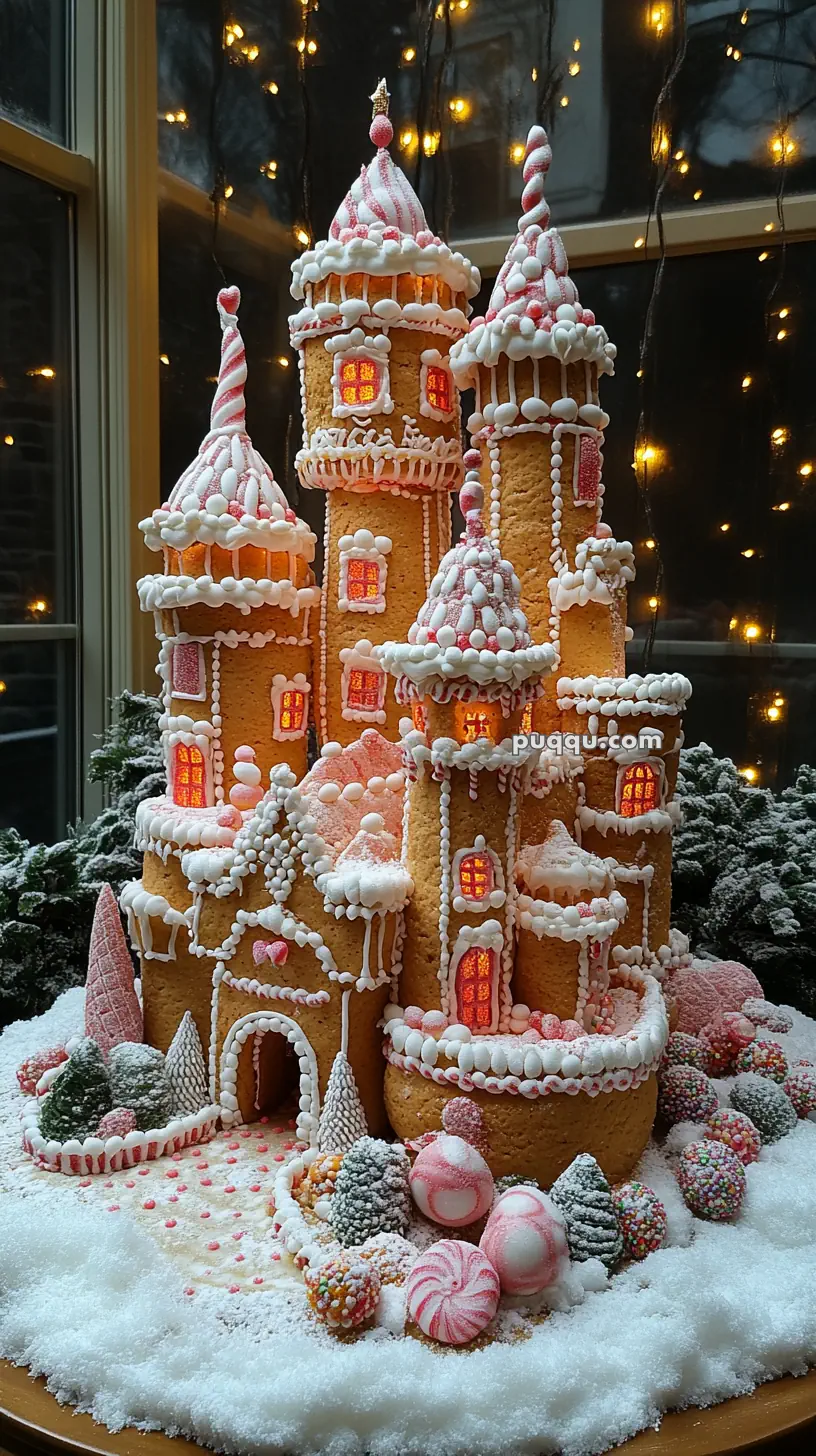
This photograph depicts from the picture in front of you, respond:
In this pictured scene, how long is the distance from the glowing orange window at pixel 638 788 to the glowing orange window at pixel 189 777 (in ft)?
9.73

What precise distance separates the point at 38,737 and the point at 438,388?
5771 millimetres

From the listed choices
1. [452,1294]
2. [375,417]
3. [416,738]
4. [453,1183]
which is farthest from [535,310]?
[452,1294]

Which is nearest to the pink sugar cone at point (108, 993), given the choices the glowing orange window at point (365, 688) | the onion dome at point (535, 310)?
the glowing orange window at point (365, 688)

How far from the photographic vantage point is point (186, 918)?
22.4 ft

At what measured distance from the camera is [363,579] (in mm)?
7449

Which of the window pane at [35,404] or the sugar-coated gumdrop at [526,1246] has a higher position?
the window pane at [35,404]

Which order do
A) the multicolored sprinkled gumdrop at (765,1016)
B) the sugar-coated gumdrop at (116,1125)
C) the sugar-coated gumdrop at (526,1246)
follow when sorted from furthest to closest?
the multicolored sprinkled gumdrop at (765,1016), the sugar-coated gumdrop at (116,1125), the sugar-coated gumdrop at (526,1246)

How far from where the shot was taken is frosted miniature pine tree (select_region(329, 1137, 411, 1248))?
557 cm

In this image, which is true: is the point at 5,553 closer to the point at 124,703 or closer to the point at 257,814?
the point at 124,703

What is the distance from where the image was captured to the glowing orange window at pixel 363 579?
24.4ft

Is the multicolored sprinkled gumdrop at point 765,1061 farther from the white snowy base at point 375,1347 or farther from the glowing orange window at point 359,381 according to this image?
the glowing orange window at point 359,381

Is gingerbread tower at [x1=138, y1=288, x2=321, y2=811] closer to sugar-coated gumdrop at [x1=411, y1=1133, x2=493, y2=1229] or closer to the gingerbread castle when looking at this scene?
the gingerbread castle

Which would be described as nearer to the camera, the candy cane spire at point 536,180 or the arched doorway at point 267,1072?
the arched doorway at point 267,1072

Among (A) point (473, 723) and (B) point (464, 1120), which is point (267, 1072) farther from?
(A) point (473, 723)
